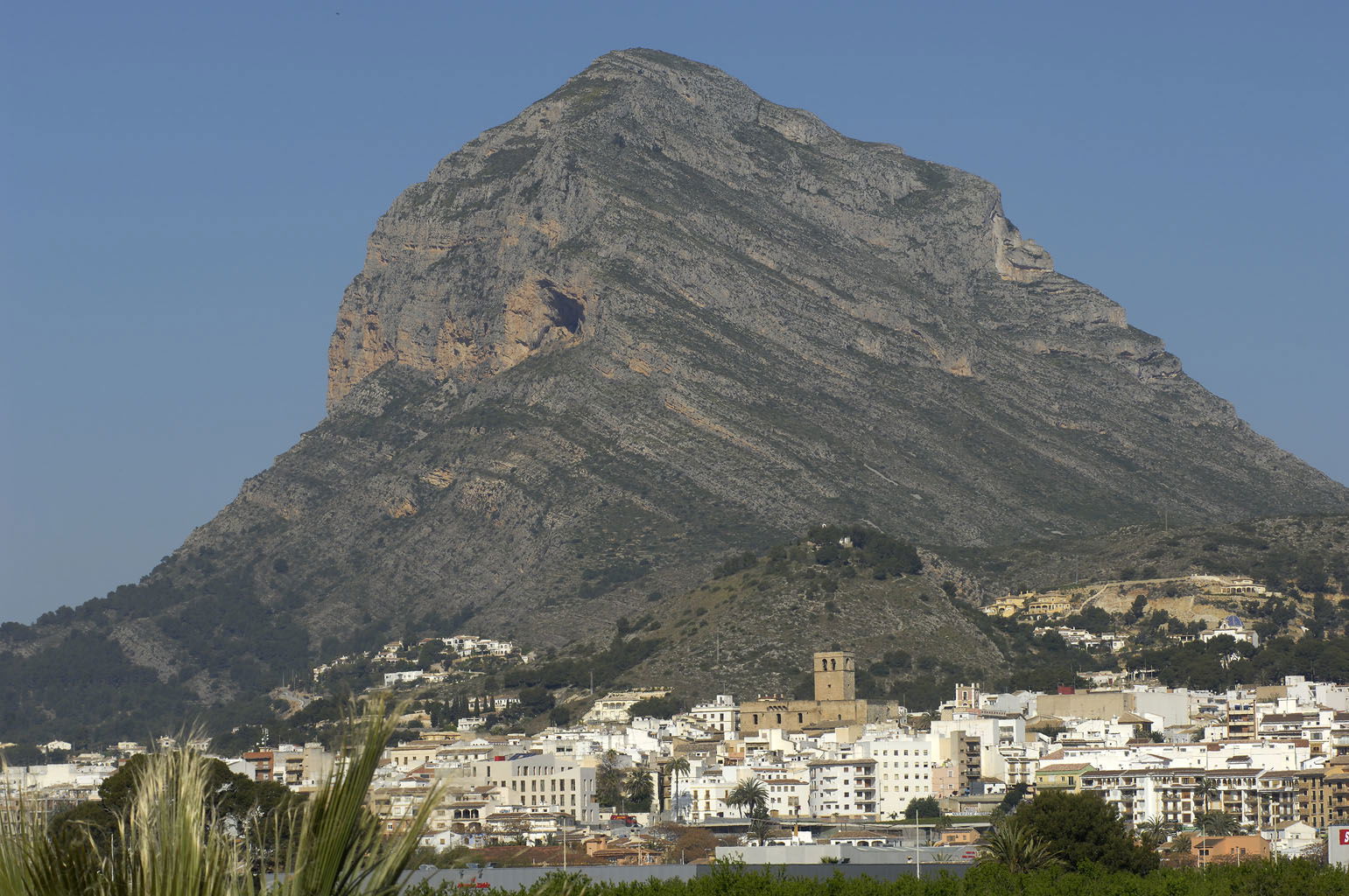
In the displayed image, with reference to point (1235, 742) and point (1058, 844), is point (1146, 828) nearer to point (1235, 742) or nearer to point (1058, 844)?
point (1235, 742)

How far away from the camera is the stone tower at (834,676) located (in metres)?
162

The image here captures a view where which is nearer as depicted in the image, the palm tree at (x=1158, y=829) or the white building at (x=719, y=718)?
the palm tree at (x=1158, y=829)

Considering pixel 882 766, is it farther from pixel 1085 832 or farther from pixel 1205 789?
pixel 1085 832

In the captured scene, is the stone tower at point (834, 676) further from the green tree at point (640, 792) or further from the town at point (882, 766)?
the green tree at point (640, 792)

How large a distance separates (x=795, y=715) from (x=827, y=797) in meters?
25.9

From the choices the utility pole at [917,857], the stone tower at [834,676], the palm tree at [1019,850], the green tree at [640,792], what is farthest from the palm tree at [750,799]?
the palm tree at [1019,850]

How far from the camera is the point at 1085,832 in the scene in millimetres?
80438

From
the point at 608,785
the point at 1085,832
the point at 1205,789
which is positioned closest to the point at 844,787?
the point at 608,785

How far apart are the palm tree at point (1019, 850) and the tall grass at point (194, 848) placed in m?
64.1

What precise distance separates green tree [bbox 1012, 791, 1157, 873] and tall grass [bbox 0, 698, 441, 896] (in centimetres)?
6772

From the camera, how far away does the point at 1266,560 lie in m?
198

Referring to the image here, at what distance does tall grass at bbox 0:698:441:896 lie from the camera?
8.84 meters

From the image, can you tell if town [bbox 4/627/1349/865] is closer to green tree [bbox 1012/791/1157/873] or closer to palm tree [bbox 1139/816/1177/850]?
palm tree [bbox 1139/816/1177/850]

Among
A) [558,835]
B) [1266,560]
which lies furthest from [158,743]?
[1266,560]
